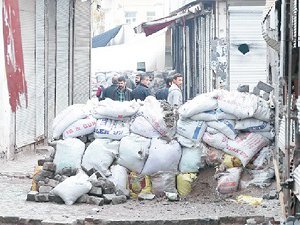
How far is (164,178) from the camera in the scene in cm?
934

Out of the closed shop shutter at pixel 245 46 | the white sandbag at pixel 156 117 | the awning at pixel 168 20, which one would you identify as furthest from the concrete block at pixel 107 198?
the awning at pixel 168 20

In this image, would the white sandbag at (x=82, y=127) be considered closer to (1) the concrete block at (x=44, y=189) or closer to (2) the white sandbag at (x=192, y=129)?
(1) the concrete block at (x=44, y=189)

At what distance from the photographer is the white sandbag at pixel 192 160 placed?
9.39 metres

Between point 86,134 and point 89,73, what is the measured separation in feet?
33.8

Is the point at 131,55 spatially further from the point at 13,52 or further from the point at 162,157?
the point at 162,157

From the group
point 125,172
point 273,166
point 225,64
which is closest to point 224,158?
point 273,166

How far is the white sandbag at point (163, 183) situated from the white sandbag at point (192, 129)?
491 mm

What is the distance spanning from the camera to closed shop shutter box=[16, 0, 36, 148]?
13977 mm

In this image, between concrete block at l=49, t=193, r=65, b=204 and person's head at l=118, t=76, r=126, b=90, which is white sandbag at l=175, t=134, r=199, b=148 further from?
person's head at l=118, t=76, r=126, b=90

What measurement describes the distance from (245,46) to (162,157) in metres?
9.63

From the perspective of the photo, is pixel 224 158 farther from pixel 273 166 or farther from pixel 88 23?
pixel 88 23

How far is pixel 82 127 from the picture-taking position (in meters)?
9.69

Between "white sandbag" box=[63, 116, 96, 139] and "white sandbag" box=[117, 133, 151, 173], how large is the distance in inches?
18.9

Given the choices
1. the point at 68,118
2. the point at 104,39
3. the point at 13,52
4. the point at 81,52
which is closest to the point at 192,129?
the point at 68,118
